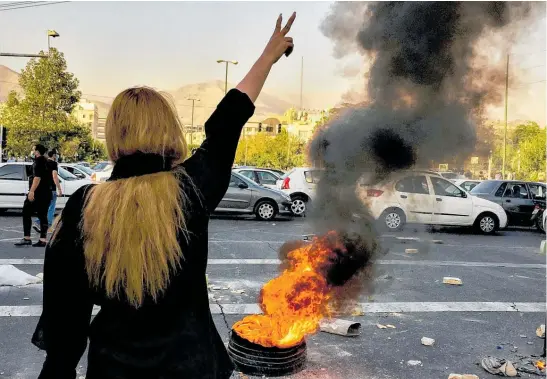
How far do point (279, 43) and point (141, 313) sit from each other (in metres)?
1.09

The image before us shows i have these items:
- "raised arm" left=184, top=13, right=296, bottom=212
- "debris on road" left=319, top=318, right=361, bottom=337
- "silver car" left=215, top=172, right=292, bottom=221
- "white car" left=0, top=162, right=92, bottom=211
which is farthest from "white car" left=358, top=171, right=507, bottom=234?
"raised arm" left=184, top=13, right=296, bottom=212

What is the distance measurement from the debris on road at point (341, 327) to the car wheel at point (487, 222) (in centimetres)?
1012

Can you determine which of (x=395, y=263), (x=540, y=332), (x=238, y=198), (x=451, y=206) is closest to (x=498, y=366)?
(x=540, y=332)

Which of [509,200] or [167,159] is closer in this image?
[167,159]

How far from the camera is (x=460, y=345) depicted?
4.99 m

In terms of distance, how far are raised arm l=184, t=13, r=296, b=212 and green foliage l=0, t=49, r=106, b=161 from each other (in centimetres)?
3108

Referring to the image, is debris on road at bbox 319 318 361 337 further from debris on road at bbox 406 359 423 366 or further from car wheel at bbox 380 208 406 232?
car wheel at bbox 380 208 406 232

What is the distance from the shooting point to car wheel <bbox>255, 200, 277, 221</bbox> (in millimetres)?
14781

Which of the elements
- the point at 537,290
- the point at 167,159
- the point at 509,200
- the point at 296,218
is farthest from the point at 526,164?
the point at 167,159

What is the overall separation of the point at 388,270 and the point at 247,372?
4.87 m

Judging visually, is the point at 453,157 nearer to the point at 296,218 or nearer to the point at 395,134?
the point at 395,134

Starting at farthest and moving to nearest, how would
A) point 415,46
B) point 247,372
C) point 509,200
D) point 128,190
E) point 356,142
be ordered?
point 509,200, point 356,142, point 415,46, point 247,372, point 128,190

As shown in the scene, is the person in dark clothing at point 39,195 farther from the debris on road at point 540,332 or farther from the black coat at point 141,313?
the black coat at point 141,313

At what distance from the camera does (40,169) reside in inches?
356
